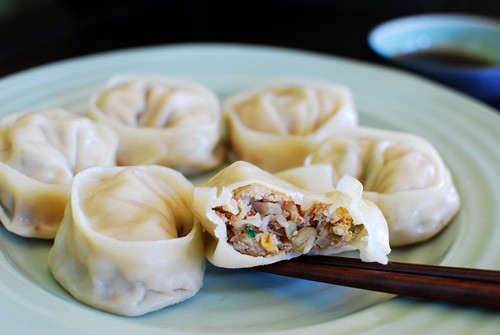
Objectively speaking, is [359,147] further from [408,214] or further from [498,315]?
[498,315]

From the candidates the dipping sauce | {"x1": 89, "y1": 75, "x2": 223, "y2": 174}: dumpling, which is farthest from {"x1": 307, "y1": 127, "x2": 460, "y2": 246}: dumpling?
the dipping sauce

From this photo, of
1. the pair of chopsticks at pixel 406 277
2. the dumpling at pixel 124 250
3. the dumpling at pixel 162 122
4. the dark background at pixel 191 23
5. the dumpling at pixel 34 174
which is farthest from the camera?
the dark background at pixel 191 23

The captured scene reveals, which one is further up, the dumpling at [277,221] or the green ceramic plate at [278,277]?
the dumpling at [277,221]

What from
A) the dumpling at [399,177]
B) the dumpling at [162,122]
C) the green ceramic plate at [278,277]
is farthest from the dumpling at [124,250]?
the dumpling at [399,177]

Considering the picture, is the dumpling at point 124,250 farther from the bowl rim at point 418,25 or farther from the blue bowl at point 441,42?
the bowl rim at point 418,25

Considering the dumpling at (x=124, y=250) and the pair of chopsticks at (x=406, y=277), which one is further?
the dumpling at (x=124, y=250)

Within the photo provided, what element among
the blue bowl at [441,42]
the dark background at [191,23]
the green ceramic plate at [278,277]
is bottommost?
the dark background at [191,23]

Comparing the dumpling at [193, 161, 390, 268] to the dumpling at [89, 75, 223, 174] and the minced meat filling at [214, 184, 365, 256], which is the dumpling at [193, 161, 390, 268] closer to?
the minced meat filling at [214, 184, 365, 256]

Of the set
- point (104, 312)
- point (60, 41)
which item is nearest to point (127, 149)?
point (104, 312)
